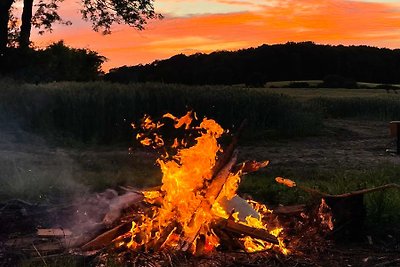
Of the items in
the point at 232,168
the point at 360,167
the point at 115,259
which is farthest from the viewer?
the point at 360,167

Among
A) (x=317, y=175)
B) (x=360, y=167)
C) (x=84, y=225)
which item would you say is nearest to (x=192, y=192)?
(x=84, y=225)

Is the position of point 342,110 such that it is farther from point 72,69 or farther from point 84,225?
point 84,225

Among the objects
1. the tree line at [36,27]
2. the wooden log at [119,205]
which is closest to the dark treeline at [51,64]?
the tree line at [36,27]

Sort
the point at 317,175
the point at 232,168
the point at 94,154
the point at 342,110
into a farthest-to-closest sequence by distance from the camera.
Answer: the point at 342,110 → the point at 94,154 → the point at 317,175 → the point at 232,168

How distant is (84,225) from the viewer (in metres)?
5.72

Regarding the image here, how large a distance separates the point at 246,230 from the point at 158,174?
4913mm

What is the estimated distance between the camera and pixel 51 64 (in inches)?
1105

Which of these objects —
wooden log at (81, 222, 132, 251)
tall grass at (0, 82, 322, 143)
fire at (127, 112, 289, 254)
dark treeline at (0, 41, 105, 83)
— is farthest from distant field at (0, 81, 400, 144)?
wooden log at (81, 222, 132, 251)

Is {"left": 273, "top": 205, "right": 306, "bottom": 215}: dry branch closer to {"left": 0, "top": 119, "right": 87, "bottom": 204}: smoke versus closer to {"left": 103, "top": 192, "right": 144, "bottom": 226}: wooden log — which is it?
{"left": 103, "top": 192, "right": 144, "bottom": 226}: wooden log

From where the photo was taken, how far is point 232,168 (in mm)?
5625

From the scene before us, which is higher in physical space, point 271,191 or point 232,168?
point 232,168

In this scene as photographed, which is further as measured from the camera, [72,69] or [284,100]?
[72,69]

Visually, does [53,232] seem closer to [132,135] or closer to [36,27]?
[132,135]

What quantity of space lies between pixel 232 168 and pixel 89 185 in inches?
132
